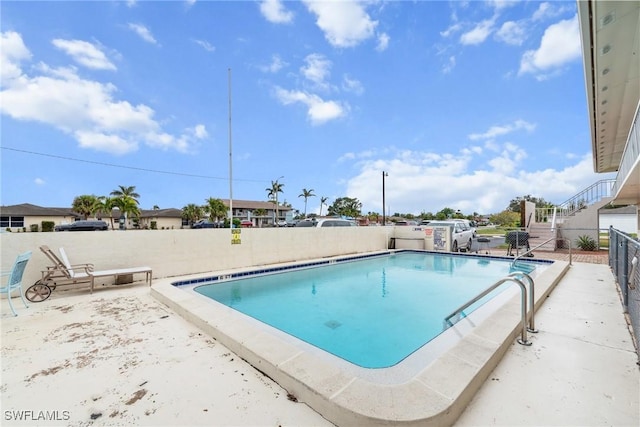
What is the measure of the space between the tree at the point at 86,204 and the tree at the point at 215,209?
15085mm

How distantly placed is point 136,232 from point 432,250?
1294cm

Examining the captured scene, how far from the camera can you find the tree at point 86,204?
129 feet

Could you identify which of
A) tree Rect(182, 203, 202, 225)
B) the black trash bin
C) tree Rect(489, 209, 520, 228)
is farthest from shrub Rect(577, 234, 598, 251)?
tree Rect(182, 203, 202, 225)

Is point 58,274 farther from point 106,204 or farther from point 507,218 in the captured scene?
point 507,218

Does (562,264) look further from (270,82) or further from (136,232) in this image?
(270,82)

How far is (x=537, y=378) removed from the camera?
2.59 meters

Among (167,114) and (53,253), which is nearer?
(53,253)

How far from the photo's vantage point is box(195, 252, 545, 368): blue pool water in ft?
15.0

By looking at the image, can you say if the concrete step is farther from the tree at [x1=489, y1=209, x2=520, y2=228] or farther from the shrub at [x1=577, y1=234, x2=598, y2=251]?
the tree at [x1=489, y1=209, x2=520, y2=228]

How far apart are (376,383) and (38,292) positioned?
6.96m

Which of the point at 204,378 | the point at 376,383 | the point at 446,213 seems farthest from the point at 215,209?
the point at 446,213

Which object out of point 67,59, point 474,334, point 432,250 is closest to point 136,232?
point 474,334

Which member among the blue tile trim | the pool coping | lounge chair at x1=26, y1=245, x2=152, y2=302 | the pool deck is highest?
lounge chair at x1=26, y1=245, x2=152, y2=302

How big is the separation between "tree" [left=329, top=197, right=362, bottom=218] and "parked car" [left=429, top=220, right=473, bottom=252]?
47087 mm
